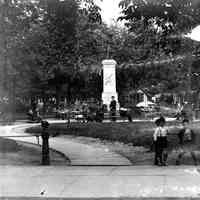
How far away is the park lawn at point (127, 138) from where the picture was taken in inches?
622

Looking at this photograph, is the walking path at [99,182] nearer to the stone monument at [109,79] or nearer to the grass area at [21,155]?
the grass area at [21,155]

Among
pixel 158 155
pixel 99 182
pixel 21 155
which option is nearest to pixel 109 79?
pixel 21 155

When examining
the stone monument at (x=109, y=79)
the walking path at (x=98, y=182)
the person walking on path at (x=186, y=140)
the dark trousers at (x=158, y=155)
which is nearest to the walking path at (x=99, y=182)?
the walking path at (x=98, y=182)

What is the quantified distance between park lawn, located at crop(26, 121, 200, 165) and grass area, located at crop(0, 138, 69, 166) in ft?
6.96

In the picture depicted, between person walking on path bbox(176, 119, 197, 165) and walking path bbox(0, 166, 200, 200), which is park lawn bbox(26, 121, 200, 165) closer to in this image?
person walking on path bbox(176, 119, 197, 165)

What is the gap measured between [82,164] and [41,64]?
103 feet

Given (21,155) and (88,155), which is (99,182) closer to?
(88,155)

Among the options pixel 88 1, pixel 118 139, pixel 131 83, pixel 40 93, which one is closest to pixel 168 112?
pixel 131 83

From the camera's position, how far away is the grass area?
14.3m

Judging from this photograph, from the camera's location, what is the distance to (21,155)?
50.9ft

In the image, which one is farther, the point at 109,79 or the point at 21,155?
the point at 109,79

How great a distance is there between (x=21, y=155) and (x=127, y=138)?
5922 mm

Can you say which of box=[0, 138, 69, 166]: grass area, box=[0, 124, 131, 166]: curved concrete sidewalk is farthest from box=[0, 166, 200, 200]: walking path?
box=[0, 138, 69, 166]: grass area

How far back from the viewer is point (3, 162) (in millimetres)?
14008
